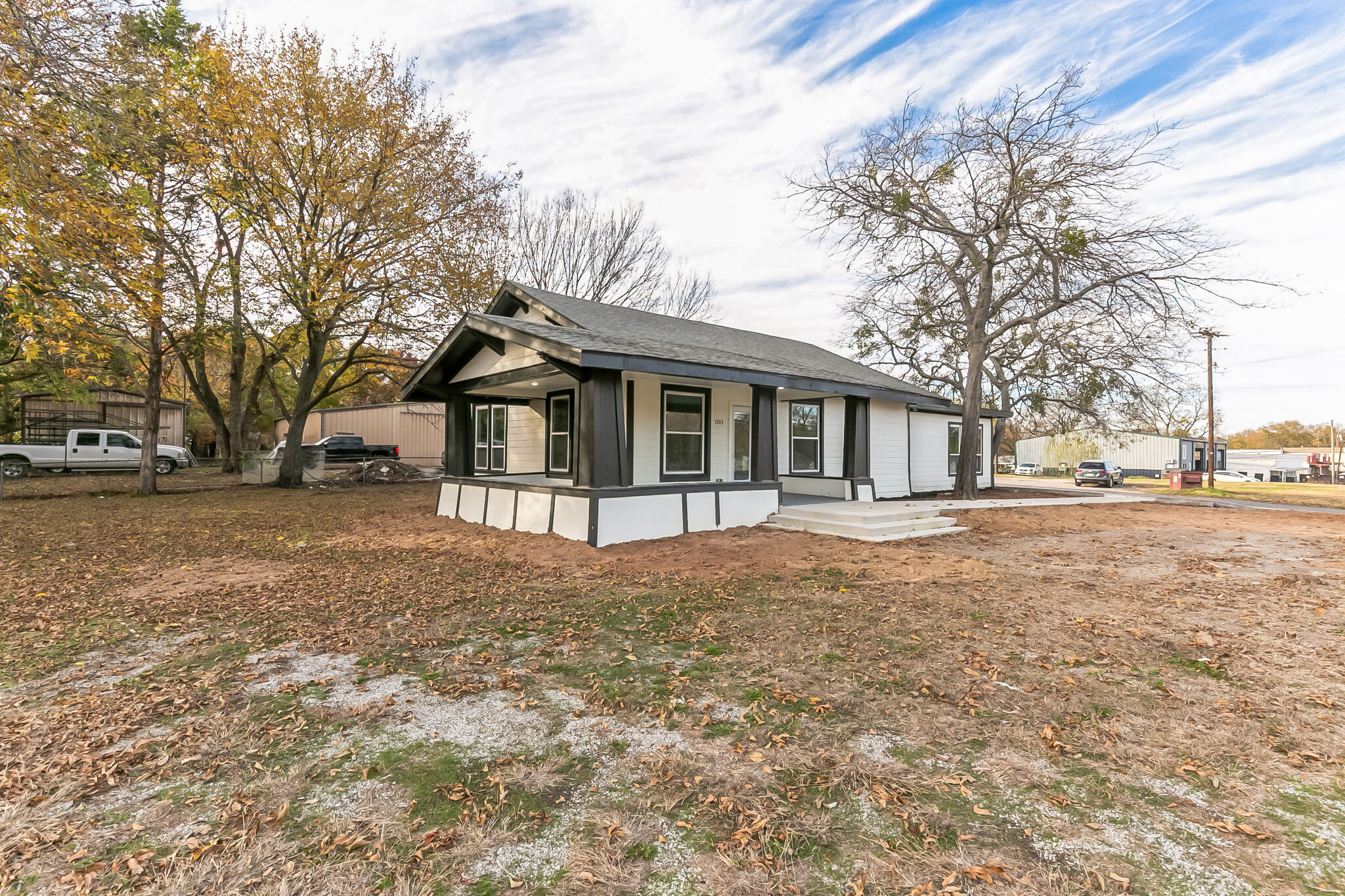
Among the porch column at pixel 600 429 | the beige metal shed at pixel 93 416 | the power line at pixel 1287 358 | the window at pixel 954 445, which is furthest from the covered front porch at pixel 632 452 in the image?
the power line at pixel 1287 358

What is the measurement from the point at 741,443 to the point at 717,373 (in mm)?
3047

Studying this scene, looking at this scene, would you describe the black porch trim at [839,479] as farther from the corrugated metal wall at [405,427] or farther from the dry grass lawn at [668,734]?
the corrugated metal wall at [405,427]

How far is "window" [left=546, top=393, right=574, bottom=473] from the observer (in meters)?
11.5

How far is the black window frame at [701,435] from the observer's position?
1062cm

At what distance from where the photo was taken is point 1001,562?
7844 millimetres

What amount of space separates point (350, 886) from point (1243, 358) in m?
44.4

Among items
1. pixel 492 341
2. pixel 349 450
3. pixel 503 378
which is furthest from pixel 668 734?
pixel 349 450

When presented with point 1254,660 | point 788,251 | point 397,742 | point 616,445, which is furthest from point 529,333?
point 788,251

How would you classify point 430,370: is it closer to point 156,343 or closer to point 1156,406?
point 156,343

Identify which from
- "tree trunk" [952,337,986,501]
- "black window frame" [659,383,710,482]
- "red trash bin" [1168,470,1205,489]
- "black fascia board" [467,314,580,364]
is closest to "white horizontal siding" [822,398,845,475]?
"black window frame" [659,383,710,482]

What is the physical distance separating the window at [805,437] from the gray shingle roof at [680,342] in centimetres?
105

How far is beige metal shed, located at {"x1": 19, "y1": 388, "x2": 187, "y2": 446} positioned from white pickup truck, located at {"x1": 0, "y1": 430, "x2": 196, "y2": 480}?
0.46m

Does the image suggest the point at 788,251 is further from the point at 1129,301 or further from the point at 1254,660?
the point at 1254,660

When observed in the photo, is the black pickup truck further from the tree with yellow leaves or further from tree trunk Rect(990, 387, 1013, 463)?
tree trunk Rect(990, 387, 1013, 463)
